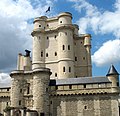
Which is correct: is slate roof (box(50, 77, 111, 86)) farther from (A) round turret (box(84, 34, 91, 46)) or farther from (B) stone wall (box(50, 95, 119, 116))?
(A) round turret (box(84, 34, 91, 46))

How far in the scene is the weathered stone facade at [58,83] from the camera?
44500mm

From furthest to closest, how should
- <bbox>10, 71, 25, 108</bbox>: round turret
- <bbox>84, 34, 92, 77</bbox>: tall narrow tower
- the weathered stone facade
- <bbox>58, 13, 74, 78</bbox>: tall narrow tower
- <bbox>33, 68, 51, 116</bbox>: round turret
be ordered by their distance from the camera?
<bbox>84, 34, 92, 77</bbox>: tall narrow tower, <bbox>58, 13, 74, 78</bbox>: tall narrow tower, <bbox>10, 71, 25, 108</bbox>: round turret, <bbox>33, 68, 51, 116</bbox>: round turret, the weathered stone facade

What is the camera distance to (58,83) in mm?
47625

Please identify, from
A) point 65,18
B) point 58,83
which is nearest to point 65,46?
point 65,18

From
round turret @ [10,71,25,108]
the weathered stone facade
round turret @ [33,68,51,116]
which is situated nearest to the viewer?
the weathered stone facade

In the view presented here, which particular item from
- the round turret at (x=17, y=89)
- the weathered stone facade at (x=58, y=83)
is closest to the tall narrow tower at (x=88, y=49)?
the weathered stone facade at (x=58, y=83)

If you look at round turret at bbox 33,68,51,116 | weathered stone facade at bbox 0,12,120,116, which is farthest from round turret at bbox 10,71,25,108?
round turret at bbox 33,68,51,116

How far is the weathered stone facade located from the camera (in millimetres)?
44500

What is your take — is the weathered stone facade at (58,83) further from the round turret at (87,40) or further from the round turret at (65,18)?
the round turret at (87,40)

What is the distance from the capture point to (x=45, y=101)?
4575 cm

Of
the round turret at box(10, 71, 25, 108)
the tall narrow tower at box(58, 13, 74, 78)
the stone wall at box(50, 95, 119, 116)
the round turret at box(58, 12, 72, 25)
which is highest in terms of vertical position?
the round turret at box(58, 12, 72, 25)

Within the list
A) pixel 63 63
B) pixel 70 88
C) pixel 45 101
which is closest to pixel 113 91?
pixel 70 88

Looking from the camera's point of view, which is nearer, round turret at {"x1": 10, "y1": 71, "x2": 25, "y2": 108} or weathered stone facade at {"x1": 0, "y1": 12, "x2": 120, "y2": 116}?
weathered stone facade at {"x1": 0, "y1": 12, "x2": 120, "y2": 116}

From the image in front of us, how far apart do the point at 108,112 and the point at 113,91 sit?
353 cm
